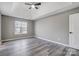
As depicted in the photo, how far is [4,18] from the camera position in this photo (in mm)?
5098

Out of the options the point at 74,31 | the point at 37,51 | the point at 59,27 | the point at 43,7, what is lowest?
the point at 37,51

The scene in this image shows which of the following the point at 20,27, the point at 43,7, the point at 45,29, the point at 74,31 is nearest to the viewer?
the point at 74,31

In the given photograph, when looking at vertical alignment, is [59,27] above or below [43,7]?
below

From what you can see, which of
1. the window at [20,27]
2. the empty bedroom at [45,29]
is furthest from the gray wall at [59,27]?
the window at [20,27]

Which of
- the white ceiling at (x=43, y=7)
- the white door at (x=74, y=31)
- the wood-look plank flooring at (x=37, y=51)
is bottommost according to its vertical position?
the wood-look plank flooring at (x=37, y=51)

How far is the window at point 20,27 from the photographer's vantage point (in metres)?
6.00

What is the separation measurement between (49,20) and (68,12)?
1709 mm

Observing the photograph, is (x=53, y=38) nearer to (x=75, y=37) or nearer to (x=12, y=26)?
(x=75, y=37)

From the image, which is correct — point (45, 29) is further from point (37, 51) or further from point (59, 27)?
point (37, 51)

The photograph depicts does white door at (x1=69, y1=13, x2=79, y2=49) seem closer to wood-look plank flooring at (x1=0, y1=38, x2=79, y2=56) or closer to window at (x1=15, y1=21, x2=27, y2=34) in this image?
wood-look plank flooring at (x1=0, y1=38, x2=79, y2=56)

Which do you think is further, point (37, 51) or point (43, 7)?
point (43, 7)

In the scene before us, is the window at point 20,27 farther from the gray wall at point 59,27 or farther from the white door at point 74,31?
the white door at point 74,31

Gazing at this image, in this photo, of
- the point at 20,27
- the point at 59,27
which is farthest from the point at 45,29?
the point at 20,27

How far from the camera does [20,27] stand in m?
6.34
